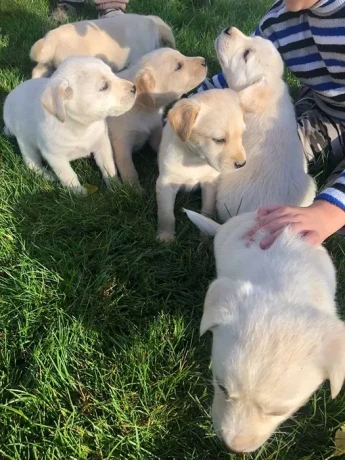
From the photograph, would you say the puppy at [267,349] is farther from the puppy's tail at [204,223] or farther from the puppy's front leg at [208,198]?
the puppy's front leg at [208,198]

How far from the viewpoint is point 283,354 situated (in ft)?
5.02

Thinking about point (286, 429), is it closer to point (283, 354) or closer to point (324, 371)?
point (324, 371)

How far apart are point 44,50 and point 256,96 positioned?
7.02 ft

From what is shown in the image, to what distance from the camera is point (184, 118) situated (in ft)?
8.45

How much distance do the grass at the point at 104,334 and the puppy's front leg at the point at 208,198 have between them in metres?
0.19

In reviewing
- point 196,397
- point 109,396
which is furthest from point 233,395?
point 109,396

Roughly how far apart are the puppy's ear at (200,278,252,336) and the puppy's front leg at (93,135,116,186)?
1630 millimetres

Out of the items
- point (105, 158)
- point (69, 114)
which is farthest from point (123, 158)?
point (69, 114)

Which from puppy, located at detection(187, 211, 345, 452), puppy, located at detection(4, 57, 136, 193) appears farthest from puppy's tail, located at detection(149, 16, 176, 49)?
puppy, located at detection(187, 211, 345, 452)

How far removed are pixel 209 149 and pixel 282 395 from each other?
1597mm

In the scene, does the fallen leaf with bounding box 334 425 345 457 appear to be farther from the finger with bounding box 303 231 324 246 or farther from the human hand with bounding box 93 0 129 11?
the human hand with bounding box 93 0 129 11

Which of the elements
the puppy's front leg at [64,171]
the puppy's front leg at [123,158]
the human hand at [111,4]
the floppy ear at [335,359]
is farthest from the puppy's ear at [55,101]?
the human hand at [111,4]

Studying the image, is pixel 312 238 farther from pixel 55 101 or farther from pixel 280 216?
pixel 55 101

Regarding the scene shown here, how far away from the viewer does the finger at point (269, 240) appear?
83.7 inches
